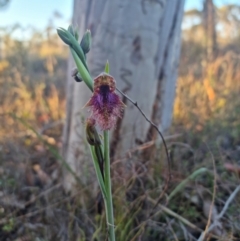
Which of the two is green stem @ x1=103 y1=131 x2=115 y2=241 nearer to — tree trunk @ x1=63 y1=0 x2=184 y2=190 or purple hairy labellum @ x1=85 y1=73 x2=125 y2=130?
purple hairy labellum @ x1=85 y1=73 x2=125 y2=130

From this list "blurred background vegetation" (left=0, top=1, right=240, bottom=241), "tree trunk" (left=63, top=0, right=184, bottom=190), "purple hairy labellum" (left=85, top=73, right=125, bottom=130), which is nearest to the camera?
"purple hairy labellum" (left=85, top=73, right=125, bottom=130)

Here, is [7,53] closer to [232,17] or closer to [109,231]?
[232,17]

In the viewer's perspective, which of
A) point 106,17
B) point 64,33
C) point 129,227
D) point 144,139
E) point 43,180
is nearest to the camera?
point 64,33

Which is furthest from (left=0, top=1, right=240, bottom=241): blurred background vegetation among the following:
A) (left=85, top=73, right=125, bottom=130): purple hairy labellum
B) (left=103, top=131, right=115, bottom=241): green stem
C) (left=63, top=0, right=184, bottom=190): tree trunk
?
(left=85, top=73, right=125, bottom=130): purple hairy labellum

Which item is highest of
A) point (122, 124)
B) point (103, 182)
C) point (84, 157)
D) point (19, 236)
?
point (122, 124)

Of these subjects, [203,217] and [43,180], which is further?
[43,180]

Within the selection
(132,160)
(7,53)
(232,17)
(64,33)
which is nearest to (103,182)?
(64,33)
